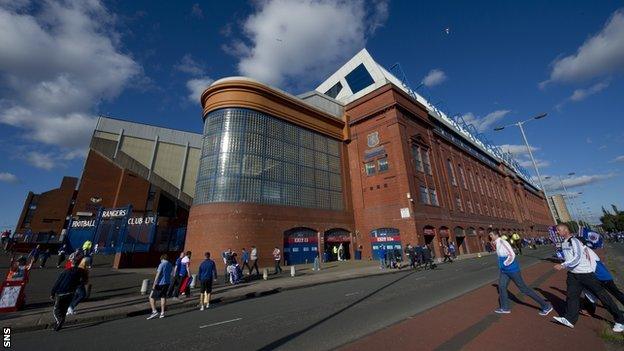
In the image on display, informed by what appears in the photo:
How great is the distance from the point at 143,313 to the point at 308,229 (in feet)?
68.9

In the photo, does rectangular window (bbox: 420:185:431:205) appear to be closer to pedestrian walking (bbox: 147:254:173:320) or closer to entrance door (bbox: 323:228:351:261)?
entrance door (bbox: 323:228:351:261)

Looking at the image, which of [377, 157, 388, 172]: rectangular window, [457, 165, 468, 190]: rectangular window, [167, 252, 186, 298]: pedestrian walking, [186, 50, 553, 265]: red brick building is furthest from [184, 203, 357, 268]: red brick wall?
[457, 165, 468, 190]: rectangular window

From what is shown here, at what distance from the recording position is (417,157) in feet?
119

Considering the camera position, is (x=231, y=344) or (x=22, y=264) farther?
(x=22, y=264)

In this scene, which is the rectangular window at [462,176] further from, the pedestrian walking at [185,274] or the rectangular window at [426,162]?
the pedestrian walking at [185,274]

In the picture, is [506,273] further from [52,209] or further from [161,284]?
[52,209]

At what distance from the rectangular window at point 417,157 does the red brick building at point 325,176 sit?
0.82 feet

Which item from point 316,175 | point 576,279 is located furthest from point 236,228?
point 576,279

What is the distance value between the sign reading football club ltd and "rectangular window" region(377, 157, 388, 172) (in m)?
2.28

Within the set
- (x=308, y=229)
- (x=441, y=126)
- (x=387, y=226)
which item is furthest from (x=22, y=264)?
(x=441, y=126)

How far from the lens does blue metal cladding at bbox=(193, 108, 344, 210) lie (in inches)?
1059

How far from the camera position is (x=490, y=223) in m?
48.8

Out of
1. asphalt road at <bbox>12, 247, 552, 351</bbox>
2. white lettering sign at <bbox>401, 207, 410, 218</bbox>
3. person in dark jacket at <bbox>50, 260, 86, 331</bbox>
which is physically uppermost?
white lettering sign at <bbox>401, 207, 410, 218</bbox>

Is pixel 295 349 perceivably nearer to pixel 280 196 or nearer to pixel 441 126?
pixel 280 196
